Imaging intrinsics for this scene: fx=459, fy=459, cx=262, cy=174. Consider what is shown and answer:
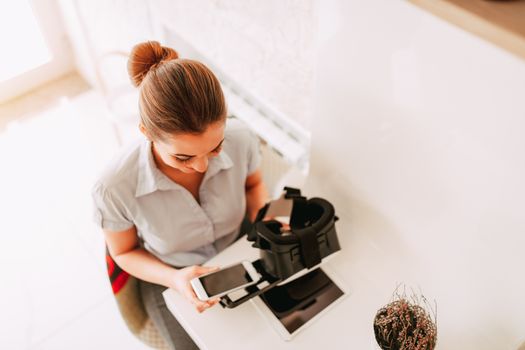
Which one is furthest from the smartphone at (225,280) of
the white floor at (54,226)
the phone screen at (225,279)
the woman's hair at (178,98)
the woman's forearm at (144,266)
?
the white floor at (54,226)

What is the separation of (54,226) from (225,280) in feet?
4.10

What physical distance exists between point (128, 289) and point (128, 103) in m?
1.16

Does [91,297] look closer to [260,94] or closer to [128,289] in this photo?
[128,289]

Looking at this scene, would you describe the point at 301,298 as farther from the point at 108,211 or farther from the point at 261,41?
the point at 261,41

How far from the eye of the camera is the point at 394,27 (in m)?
0.64

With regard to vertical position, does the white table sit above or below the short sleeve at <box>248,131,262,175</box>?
below

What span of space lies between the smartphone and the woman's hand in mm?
17

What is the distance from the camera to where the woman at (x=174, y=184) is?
74 centimetres

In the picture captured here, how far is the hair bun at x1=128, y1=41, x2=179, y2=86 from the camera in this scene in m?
0.79

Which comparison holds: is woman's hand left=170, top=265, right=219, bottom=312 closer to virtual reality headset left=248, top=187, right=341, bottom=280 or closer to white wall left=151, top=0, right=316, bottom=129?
virtual reality headset left=248, top=187, right=341, bottom=280

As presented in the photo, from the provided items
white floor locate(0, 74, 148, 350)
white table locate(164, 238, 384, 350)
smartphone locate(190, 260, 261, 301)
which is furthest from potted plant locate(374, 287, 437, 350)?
white floor locate(0, 74, 148, 350)

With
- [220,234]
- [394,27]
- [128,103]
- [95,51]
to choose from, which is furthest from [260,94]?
[95,51]

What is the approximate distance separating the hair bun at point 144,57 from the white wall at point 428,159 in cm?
28

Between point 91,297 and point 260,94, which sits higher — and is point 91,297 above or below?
Result: below
